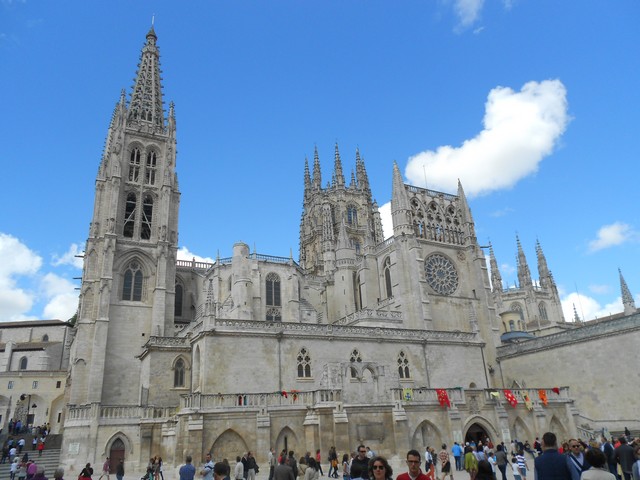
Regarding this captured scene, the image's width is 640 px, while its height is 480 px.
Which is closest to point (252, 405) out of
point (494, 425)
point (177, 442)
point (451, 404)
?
point (177, 442)

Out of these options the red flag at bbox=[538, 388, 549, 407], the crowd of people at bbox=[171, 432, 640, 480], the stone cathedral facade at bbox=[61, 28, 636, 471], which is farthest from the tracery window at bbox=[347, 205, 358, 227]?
the crowd of people at bbox=[171, 432, 640, 480]

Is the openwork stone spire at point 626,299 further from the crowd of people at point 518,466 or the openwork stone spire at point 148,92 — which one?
the openwork stone spire at point 148,92

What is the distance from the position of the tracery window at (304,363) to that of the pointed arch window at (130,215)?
22.3m

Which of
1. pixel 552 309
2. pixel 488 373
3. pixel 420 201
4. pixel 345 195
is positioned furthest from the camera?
pixel 345 195

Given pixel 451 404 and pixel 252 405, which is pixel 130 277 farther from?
pixel 451 404

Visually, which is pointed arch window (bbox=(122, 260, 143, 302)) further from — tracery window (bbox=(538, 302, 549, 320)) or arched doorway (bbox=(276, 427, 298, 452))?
tracery window (bbox=(538, 302, 549, 320))

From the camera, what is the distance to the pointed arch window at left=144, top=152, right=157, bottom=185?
1871 inches

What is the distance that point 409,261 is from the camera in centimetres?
4331

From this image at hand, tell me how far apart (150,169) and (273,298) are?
17.0 meters

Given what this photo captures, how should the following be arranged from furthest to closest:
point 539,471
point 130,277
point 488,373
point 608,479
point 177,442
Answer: point 130,277 < point 488,373 < point 177,442 < point 539,471 < point 608,479

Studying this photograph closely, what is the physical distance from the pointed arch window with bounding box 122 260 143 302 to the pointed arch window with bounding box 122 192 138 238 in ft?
12.3

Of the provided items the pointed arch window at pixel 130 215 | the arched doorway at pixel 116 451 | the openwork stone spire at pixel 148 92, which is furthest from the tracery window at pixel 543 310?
the arched doorway at pixel 116 451

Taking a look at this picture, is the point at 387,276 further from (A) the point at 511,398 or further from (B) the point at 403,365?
(A) the point at 511,398

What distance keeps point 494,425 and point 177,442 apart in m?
17.0
